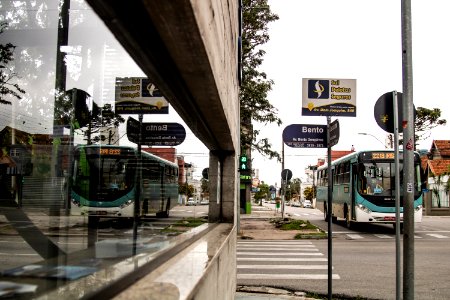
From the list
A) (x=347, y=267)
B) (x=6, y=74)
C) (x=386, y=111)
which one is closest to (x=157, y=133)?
(x=6, y=74)

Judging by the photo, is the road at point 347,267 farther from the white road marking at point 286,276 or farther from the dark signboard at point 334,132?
the dark signboard at point 334,132

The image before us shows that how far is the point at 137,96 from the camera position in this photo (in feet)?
6.75

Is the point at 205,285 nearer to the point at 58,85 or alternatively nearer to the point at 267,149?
the point at 58,85

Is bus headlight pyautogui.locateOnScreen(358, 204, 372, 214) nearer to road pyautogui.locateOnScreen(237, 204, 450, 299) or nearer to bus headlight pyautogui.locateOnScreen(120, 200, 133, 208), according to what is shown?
road pyautogui.locateOnScreen(237, 204, 450, 299)

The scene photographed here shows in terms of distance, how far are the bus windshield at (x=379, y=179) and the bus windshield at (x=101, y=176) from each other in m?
15.7

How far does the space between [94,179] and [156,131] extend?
81 cm

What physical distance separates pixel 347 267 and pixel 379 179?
24.9ft

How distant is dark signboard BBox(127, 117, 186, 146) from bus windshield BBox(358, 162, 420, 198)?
47.4ft

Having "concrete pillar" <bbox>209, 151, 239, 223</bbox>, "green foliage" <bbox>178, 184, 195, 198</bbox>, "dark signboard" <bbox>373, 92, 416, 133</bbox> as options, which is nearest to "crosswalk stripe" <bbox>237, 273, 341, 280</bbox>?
"concrete pillar" <bbox>209, 151, 239, 223</bbox>

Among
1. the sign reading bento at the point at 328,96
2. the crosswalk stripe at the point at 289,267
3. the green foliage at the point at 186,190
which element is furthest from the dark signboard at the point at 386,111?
the crosswalk stripe at the point at 289,267

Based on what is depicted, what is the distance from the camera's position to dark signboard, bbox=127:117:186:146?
2.09 meters

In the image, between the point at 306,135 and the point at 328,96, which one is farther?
the point at 306,135

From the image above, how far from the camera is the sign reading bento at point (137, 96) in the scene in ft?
6.12

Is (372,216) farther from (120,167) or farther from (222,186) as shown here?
→ (120,167)
